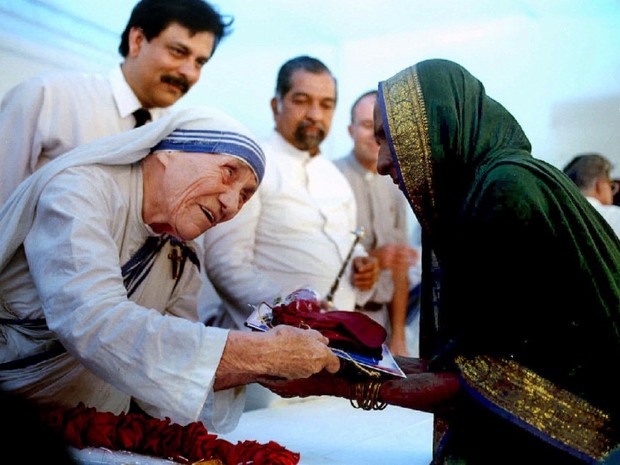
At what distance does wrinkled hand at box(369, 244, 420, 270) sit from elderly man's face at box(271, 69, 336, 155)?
889mm

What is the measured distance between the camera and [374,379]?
2623 mm

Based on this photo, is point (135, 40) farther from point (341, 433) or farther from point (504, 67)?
point (504, 67)

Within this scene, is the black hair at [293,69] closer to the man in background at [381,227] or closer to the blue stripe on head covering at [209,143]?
the man in background at [381,227]

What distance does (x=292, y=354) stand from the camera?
2.39m

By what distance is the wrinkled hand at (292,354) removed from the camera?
93.7 inches

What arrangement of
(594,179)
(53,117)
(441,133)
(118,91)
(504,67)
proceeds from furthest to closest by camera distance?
(504,67), (594,179), (118,91), (53,117), (441,133)

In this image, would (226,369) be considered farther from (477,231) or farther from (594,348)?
(594,348)

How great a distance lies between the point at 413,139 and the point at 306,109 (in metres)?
2.53

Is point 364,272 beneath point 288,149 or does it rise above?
beneath

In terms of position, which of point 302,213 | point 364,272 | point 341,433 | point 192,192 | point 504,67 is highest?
point 504,67

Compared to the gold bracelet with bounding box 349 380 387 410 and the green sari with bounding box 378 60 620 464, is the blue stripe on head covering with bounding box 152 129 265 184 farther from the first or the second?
the gold bracelet with bounding box 349 380 387 410

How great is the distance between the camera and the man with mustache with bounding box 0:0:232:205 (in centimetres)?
367


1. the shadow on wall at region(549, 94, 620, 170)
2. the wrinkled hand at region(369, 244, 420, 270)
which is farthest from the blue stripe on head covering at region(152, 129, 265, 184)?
the shadow on wall at region(549, 94, 620, 170)

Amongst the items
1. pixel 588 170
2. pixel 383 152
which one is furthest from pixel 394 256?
pixel 383 152
